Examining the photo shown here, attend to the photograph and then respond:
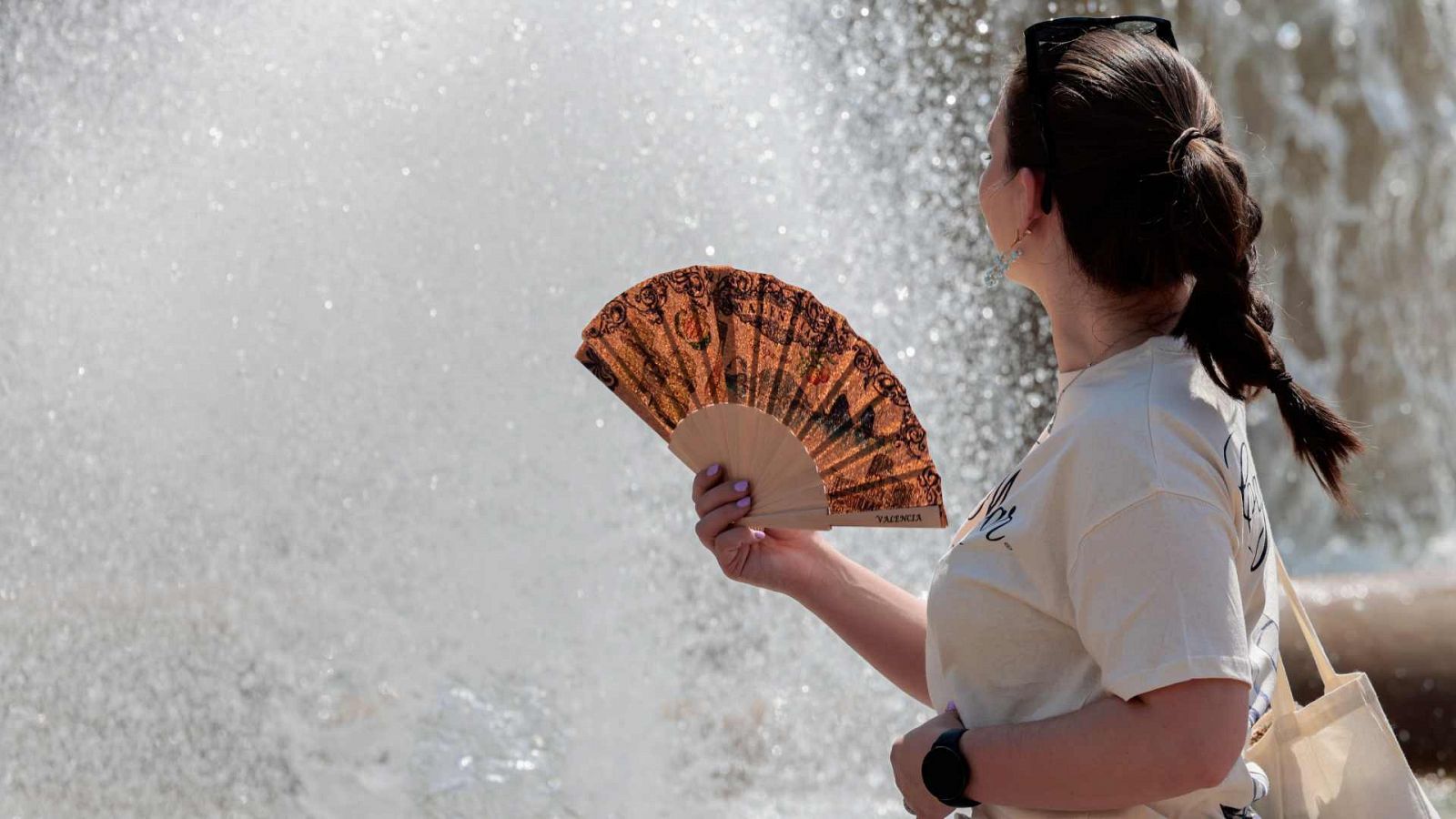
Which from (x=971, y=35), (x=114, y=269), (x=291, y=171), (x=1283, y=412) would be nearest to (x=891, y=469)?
(x=1283, y=412)

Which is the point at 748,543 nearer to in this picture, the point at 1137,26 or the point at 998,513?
the point at 998,513

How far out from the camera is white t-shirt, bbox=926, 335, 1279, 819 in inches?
45.1

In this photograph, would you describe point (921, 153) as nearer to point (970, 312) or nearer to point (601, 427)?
point (970, 312)

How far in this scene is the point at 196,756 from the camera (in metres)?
3.27

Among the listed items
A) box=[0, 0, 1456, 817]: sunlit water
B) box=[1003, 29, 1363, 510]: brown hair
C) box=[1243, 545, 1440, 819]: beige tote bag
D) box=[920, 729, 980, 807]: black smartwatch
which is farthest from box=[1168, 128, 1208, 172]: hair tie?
box=[0, 0, 1456, 817]: sunlit water

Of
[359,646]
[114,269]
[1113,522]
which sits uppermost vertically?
[1113,522]

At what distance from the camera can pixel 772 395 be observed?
169 centimetres

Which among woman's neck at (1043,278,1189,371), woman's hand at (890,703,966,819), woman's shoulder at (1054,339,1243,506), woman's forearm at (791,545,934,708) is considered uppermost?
woman's neck at (1043,278,1189,371)

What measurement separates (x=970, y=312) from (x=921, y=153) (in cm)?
80

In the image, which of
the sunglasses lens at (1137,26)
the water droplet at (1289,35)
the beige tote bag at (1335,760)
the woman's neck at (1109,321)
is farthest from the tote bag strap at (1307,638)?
the water droplet at (1289,35)

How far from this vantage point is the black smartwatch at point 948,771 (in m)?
1.29

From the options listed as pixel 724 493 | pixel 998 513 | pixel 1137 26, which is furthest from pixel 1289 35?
pixel 998 513

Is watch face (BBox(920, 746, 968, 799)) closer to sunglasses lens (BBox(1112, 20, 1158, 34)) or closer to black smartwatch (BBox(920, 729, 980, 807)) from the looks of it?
black smartwatch (BBox(920, 729, 980, 807))

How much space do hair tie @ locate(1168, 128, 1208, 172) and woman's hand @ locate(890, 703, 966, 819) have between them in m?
0.55
